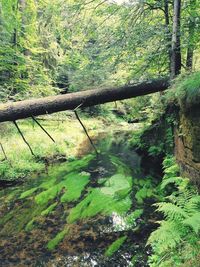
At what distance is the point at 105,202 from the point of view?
8.23 meters

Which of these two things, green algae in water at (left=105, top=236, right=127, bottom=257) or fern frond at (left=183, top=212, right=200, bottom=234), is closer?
fern frond at (left=183, top=212, right=200, bottom=234)

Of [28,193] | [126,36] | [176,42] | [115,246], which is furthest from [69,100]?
[115,246]

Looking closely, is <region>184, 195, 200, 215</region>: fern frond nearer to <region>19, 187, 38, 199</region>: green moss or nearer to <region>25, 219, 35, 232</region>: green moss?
<region>25, 219, 35, 232</region>: green moss

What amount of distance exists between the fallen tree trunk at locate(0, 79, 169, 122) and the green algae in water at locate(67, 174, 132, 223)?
2.82 metres

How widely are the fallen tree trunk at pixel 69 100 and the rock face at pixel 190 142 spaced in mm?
2068

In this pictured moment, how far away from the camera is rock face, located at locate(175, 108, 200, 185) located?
5.87 m

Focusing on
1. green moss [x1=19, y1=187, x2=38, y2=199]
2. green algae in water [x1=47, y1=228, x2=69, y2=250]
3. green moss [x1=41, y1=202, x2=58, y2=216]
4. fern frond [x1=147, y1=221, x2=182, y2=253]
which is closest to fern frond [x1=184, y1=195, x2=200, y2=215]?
fern frond [x1=147, y1=221, x2=182, y2=253]

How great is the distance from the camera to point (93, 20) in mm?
11039

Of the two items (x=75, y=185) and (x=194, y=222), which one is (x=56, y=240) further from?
(x=194, y=222)

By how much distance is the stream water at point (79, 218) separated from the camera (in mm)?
5836

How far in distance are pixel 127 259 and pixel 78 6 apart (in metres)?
8.18

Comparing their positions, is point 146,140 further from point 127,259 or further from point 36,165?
point 127,259

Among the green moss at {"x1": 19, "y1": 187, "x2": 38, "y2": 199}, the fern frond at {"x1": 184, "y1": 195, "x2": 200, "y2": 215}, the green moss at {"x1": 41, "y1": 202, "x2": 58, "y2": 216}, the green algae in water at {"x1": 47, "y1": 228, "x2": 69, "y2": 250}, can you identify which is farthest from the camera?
the green moss at {"x1": 19, "y1": 187, "x2": 38, "y2": 199}

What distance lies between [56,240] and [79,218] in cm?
110
